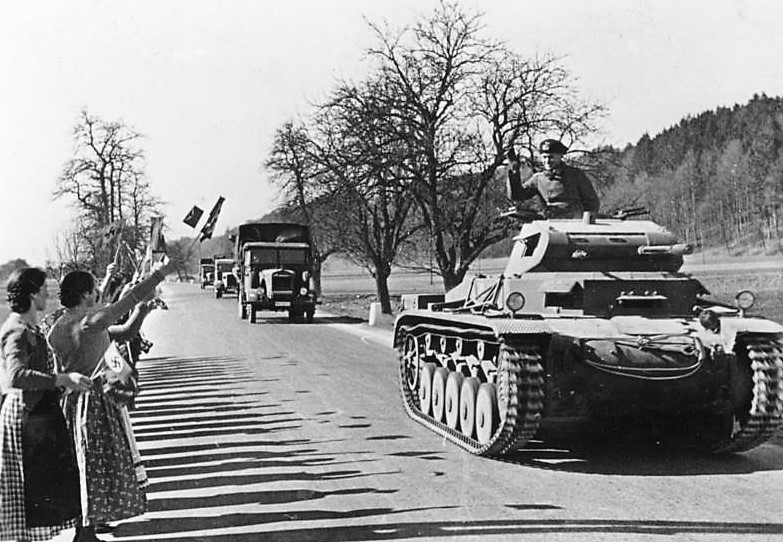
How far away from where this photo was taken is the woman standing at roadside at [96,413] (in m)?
4.88

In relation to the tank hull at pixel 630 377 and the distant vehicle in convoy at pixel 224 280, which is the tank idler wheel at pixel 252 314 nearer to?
the distant vehicle in convoy at pixel 224 280

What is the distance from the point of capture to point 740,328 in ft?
24.3

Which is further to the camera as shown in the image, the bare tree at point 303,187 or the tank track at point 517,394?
the bare tree at point 303,187

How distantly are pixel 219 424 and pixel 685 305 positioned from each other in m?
4.72

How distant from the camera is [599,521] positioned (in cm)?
569

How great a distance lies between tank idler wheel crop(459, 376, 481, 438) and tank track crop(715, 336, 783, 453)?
2230 mm

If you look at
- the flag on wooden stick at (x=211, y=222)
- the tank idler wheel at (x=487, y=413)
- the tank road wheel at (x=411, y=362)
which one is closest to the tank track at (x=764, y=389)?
the tank idler wheel at (x=487, y=413)

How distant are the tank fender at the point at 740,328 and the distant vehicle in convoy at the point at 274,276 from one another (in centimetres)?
1991

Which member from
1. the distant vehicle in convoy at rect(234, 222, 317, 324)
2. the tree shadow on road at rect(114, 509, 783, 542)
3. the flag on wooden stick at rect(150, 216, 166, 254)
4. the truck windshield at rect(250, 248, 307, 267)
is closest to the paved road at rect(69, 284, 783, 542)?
the tree shadow on road at rect(114, 509, 783, 542)

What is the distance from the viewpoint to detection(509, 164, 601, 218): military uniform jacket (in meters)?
10.0

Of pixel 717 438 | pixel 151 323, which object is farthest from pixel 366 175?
pixel 717 438

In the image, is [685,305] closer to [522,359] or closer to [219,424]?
[522,359]

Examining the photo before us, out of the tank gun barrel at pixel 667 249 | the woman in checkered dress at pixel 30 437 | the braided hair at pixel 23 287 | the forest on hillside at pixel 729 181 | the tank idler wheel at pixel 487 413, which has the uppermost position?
the forest on hillside at pixel 729 181

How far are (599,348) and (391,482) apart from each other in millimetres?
1969
